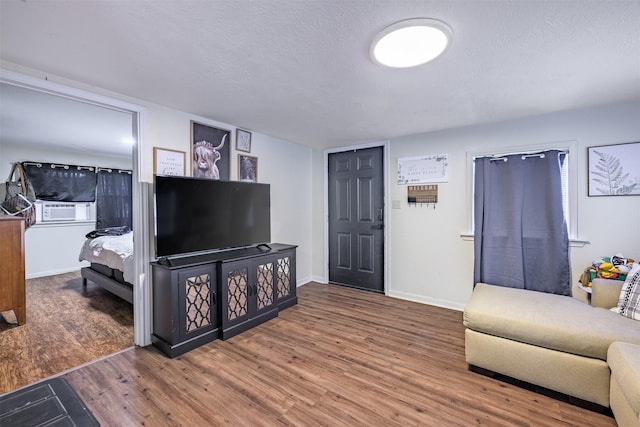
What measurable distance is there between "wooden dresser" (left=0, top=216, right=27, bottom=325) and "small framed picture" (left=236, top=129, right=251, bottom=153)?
2.39 m

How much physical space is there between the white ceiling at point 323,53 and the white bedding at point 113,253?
193 cm

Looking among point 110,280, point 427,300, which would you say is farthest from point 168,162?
point 427,300

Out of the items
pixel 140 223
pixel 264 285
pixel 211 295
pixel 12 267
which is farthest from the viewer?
pixel 264 285

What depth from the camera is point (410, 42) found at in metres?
1.55

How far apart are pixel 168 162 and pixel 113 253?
6.05 feet

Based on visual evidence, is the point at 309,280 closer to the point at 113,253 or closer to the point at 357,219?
the point at 357,219

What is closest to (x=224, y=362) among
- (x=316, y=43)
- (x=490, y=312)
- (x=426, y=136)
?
(x=490, y=312)

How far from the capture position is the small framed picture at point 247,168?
3291 mm

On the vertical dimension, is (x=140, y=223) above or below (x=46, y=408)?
above

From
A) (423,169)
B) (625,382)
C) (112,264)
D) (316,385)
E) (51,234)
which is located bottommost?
(316,385)

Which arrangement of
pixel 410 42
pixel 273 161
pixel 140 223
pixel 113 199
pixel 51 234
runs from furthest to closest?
pixel 113 199, pixel 51 234, pixel 273 161, pixel 140 223, pixel 410 42

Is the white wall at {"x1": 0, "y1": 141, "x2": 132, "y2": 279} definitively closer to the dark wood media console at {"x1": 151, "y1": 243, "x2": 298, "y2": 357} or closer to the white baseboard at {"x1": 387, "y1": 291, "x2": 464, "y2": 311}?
the dark wood media console at {"x1": 151, "y1": 243, "x2": 298, "y2": 357}

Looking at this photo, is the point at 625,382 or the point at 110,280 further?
the point at 110,280

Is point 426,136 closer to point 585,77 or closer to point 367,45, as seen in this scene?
point 585,77
